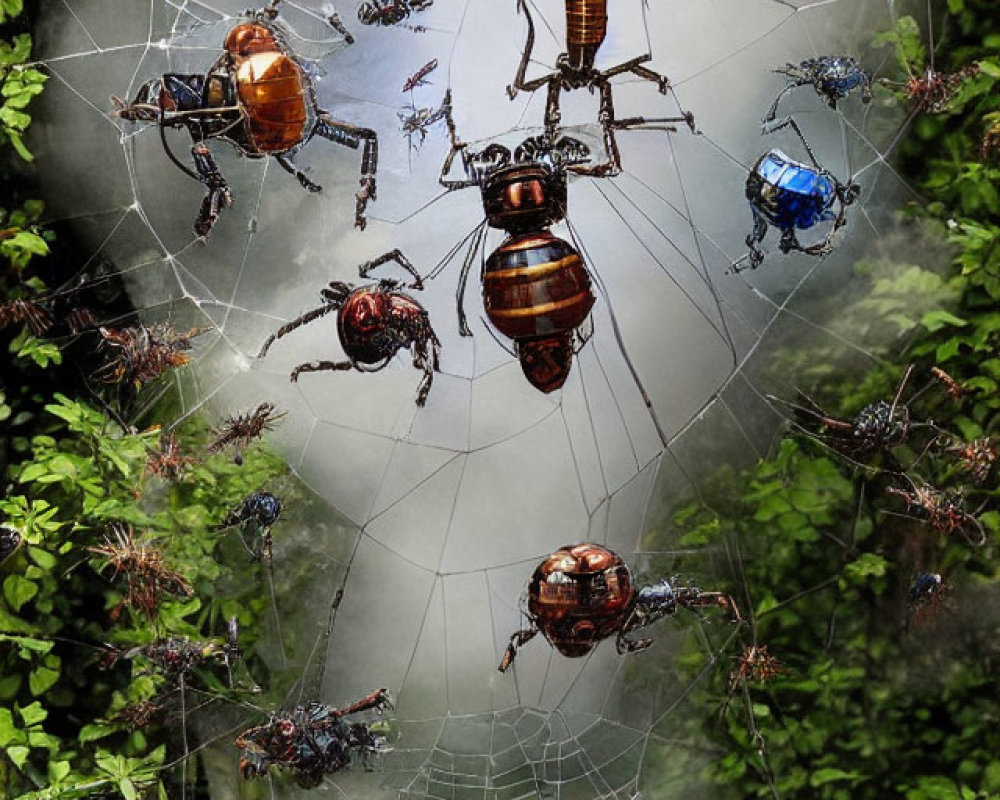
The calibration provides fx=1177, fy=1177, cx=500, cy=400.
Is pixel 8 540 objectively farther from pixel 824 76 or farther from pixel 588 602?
pixel 824 76

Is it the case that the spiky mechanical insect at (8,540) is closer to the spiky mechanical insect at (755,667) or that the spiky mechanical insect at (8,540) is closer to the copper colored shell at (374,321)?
the copper colored shell at (374,321)

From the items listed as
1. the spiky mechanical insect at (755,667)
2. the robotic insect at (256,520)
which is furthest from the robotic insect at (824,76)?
the robotic insect at (256,520)

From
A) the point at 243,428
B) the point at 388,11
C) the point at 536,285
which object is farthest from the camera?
the point at 243,428

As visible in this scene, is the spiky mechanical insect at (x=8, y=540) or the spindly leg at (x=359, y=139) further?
the spiky mechanical insect at (x=8, y=540)

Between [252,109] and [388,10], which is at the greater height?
[388,10]

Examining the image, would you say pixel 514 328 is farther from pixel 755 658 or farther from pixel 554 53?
pixel 755 658

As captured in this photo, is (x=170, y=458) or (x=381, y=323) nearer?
(x=381, y=323)

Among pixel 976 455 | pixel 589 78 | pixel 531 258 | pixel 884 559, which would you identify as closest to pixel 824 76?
pixel 589 78
